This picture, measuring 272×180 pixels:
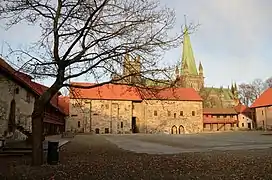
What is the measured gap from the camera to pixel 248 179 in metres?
8.02

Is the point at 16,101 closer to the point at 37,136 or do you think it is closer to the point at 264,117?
the point at 37,136

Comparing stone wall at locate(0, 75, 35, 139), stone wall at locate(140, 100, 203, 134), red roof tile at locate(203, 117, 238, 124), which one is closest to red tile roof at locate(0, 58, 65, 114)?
stone wall at locate(0, 75, 35, 139)

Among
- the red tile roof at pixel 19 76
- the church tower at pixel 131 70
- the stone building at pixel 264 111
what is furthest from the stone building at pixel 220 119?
the church tower at pixel 131 70

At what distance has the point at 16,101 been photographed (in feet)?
72.7

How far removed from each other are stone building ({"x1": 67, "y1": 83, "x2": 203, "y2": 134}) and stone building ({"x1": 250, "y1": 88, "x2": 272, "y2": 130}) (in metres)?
12.1

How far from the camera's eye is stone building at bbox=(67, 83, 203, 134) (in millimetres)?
59062

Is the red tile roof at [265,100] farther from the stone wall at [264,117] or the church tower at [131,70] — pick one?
the church tower at [131,70]

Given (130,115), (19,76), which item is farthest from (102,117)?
(19,76)

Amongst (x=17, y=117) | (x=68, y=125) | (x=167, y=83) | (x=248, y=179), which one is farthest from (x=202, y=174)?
(x=68, y=125)

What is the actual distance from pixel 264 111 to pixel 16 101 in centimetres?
5473

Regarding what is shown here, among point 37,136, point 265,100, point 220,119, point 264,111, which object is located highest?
point 265,100

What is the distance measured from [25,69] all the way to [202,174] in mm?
7185

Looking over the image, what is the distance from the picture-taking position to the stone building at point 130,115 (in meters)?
59.1

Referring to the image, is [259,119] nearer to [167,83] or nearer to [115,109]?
[115,109]
